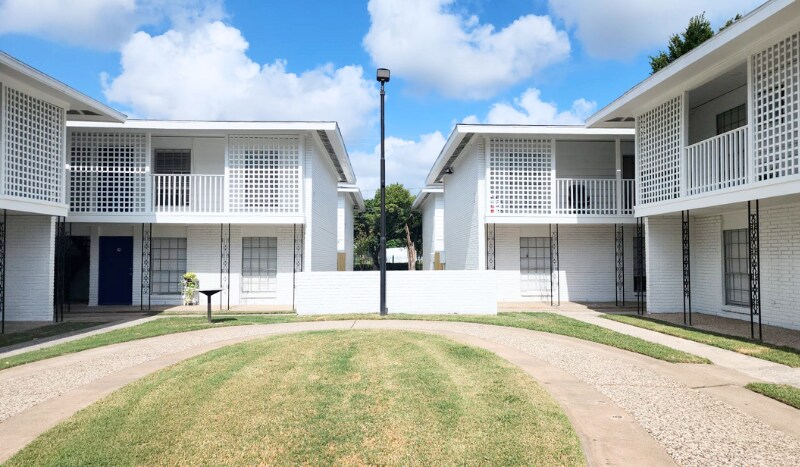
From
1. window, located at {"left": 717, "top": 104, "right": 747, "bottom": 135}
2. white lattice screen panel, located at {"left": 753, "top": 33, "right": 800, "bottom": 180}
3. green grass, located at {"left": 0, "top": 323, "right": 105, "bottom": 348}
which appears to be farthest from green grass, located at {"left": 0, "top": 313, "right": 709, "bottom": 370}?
window, located at {"left": 717, "top": 104, "right": 747, "bottom": 135}

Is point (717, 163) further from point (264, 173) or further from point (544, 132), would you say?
point (264, 173)

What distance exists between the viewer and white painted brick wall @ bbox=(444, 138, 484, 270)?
16.5m

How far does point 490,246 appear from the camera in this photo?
17.1 m

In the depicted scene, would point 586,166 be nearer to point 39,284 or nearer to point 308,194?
point 308,194

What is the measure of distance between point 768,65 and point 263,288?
45.9 ft

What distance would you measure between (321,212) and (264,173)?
341 centimetres

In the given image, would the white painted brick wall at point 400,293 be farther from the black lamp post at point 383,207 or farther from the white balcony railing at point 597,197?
the white balcony railing at point 597,197

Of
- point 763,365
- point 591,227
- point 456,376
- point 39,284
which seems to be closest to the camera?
point 456,376

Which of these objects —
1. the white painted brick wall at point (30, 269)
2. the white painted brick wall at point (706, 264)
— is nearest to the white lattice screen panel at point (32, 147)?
the white painted brick wall at point (30, 269)

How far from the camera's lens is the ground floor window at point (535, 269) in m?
17.1

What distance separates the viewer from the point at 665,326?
11250 mm

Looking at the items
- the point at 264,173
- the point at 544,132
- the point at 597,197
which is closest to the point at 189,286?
the point at 264,173

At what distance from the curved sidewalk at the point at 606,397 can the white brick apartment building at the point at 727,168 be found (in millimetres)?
4116

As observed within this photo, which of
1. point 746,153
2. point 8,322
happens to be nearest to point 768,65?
point 746,153
